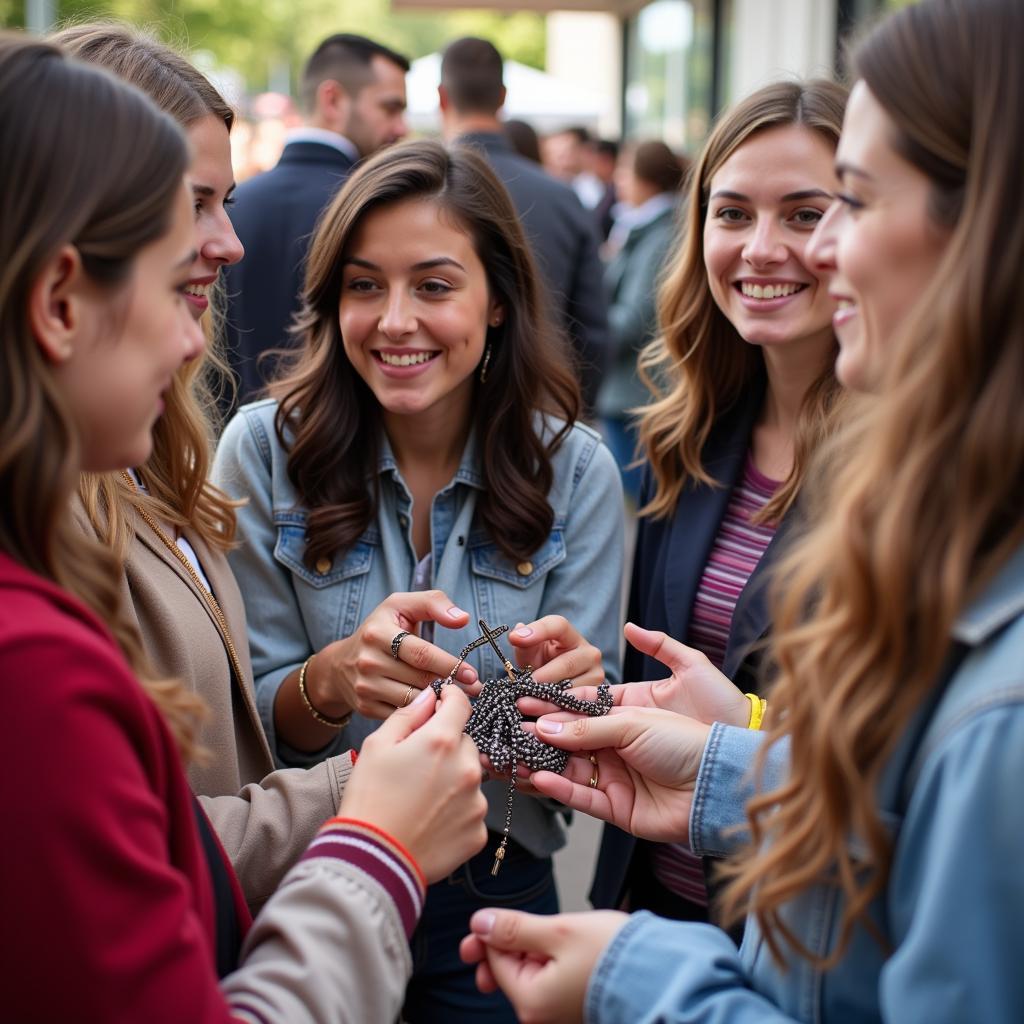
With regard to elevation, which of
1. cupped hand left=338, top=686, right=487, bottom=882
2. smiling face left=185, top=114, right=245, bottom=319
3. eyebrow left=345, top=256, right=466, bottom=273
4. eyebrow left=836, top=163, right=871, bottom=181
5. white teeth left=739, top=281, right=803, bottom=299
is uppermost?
eyebrow left=836, top=163, right=871, bottom=181

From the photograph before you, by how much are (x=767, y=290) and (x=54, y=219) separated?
1.70 meters

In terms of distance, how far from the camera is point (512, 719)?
7.23 ft

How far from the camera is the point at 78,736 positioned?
1.18 meters

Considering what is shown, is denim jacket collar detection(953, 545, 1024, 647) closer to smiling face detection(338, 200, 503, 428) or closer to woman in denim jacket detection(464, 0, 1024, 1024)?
woman in denim jacket detection(464, 0, 1024, 1024)

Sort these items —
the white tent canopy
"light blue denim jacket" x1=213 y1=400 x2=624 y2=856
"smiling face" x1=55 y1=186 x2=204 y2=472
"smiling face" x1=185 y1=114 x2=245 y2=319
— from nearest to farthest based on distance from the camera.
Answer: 1. "smiling face" x1=55 y1=186 x2=204 y2=472
2. "smiling face" x1=185 y1=114 x2=245 y2=319
3. "light blue denim jacket" x1=213 y1=400 x2=624 y2=856
4. the white tent canopy

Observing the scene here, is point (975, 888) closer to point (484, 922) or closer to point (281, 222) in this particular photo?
point (484, 922)

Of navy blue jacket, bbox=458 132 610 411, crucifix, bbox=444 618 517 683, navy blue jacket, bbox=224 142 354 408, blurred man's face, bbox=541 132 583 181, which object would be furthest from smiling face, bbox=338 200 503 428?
blurred man's face, bbox=541 132 583 181

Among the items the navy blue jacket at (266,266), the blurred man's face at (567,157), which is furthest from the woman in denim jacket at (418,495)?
the blurred man's face at (567,157)

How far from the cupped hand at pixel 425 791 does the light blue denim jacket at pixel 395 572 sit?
0.78m

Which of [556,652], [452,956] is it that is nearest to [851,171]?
[556,652]

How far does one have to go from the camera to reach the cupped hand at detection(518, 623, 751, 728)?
228 centimetres

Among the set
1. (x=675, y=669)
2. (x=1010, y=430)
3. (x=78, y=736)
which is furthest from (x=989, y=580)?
(x=675, y=669)

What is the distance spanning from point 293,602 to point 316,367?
0.55 meters

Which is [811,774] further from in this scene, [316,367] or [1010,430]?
[316,367]
